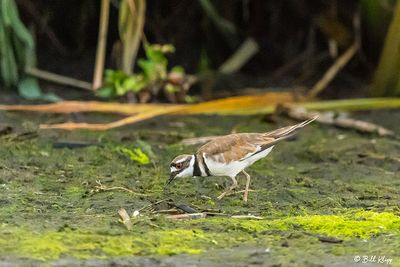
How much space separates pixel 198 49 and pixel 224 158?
474cm

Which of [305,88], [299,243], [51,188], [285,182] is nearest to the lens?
[299,243]

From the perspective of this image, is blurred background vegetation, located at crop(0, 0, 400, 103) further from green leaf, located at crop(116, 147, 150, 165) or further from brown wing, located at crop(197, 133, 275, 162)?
brown wing, located at crop(197, 133, 275, 162)

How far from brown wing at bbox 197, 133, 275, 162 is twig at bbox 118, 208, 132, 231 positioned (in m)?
0.76

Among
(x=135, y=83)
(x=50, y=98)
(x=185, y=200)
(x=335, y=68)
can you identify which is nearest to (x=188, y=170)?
(x=185, y=200)

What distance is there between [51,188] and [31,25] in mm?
4489

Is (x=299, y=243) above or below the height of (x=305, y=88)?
above

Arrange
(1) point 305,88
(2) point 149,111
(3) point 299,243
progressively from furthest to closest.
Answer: (1) point 305,88, (2) point 149,111, (3) point 299,243

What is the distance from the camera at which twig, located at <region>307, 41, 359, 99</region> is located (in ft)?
29.4

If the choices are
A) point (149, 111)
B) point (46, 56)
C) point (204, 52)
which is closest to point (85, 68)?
point (46, 56)

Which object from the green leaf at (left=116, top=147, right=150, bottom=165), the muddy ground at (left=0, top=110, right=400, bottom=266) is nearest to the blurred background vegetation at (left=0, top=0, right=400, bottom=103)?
the muddy ground at (left=0, top=110, right=400, bottom=266)

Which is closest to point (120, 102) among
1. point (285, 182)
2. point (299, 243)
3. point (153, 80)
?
point (153, 80)

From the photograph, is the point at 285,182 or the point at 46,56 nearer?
the point at 285,182

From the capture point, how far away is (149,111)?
299 inches

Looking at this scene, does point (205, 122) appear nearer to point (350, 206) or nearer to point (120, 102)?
point (120, 102)
